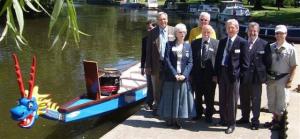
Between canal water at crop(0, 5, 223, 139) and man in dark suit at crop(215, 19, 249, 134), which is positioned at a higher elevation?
man in dark suit at crop(215, 19, 249, 134)

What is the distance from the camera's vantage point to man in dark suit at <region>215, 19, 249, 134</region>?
23.4ft

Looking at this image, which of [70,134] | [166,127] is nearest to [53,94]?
[70,134]

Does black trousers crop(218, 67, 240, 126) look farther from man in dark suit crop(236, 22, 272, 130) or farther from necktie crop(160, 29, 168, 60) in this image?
necktie crop(160, 29, 168, 60)

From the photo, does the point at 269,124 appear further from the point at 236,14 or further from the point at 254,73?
the point at 236,14

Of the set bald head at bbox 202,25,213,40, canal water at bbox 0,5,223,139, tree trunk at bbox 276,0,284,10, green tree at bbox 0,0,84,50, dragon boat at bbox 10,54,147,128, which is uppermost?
green tree at bbox 0,0,84,50

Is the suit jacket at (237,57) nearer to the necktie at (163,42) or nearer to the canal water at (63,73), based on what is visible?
the necktie at (163,42)

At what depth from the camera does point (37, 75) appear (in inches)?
673

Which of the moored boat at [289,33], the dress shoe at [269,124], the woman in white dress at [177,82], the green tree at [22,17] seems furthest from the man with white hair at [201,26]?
the moored boat at [289,33]

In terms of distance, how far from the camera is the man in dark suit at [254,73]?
7293 mm

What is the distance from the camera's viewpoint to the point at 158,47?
8.35m

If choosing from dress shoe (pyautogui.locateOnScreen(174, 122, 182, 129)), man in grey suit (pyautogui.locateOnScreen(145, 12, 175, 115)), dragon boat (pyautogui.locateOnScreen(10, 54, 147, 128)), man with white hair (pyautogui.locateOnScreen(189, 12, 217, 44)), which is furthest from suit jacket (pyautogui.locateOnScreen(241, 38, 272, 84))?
dragon boat (pyautogui.locateOnScreen(10, 54, 147, 128))

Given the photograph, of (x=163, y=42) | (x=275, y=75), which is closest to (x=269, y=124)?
(x=275, y=75)

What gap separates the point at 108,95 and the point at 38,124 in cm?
189

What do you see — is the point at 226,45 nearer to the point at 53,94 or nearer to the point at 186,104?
the point at 186,104
